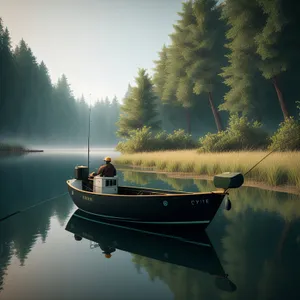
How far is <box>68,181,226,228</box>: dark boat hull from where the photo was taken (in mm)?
9719

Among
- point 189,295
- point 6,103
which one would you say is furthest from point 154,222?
point 6,103

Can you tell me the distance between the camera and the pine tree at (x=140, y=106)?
47.8 m

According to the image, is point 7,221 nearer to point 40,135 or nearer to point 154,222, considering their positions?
point 154,222

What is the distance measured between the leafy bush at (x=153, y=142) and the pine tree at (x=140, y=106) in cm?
532

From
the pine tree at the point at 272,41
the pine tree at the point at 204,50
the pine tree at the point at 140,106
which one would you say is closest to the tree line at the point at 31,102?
the pine tree at the point at 140,106

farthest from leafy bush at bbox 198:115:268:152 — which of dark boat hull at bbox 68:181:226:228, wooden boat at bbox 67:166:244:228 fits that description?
dark boat hull at bbox 68:181:226:228

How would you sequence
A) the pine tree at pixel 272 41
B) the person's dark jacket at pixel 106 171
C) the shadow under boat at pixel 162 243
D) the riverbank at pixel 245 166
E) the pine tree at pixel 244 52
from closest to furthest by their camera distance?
the shadow under boat at pixel 162 243 < the person's dark jacket at pixel 106 171 < the riverbank at pixel 245 166 < the pine tree at pixel 272 41 < the pine tree at pixel 244 52

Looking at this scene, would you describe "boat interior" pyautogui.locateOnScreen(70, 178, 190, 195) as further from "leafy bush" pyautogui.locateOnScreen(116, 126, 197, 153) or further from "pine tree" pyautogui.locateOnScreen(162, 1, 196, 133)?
"pine tree" pyautogui.locateOnScreen(162, 1, 196, 133)

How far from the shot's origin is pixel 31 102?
82625 millimetres

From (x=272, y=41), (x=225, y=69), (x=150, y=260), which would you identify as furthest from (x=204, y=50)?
(x=150, y=260)

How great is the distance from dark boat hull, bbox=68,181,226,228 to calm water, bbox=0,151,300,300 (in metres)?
0.68

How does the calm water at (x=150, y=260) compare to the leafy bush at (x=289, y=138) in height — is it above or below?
below

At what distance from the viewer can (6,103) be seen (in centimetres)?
6888

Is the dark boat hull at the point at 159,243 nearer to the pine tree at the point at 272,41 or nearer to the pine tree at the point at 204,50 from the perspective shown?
the pine tree at the point at 272,41
